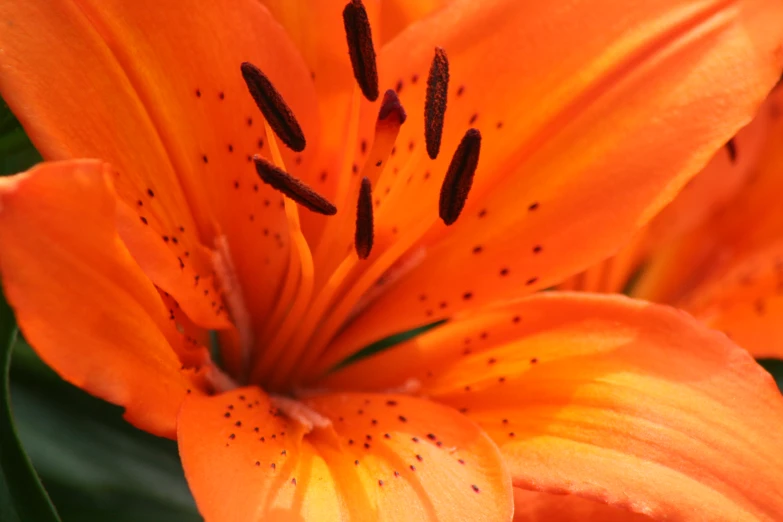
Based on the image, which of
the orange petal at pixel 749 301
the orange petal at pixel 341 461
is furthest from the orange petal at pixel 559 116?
the orange petal at pixel 749 301

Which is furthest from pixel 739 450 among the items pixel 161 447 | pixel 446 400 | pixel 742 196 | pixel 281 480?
pixel 742 196

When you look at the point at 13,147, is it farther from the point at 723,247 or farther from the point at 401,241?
the point at 723,247

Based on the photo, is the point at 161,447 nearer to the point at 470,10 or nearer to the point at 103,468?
the point at 103,468

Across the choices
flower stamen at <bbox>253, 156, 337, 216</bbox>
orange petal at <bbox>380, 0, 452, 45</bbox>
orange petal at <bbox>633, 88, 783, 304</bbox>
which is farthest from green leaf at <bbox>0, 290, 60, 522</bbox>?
orange petal at <bbox>633, 88, 783, 304</bbox>

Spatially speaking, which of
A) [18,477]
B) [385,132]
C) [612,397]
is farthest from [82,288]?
[612,397]

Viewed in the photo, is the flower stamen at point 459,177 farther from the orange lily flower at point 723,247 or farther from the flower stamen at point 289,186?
the orange lily flower at point 723,247
